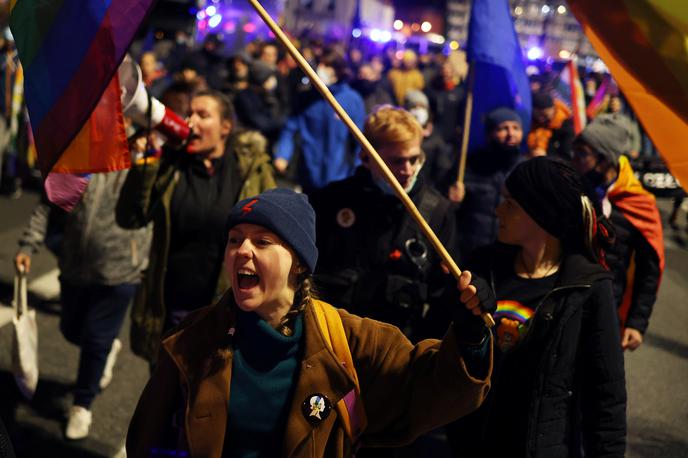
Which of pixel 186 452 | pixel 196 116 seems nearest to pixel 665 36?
pixel 186 452

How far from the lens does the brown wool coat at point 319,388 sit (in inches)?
102

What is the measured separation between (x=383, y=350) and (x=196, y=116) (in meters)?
2.07

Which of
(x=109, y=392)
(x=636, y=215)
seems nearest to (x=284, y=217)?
(x=636, y=215)

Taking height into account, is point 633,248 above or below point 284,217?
below

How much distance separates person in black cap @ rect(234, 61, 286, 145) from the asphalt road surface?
126 inches

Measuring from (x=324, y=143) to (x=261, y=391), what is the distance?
582cm

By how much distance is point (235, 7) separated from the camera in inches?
1184

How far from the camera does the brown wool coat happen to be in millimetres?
2584

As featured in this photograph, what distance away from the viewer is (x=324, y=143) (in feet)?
27.3

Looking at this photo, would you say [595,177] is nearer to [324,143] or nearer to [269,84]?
[324,143]

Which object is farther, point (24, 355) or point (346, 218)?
point (24, 355)

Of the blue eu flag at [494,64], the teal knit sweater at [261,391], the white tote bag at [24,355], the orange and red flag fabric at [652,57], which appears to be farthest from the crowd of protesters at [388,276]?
the orange and red flag fabric at [652,57]

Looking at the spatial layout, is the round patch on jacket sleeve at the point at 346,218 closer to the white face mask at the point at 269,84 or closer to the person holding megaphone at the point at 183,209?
the person holding megaphone at the point at 183,209

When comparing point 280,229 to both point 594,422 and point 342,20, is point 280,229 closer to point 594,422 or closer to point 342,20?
point 594,422
